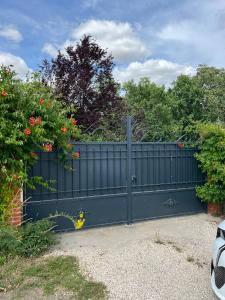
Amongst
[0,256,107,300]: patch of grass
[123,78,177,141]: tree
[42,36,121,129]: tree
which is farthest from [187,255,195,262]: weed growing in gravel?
[42,36,121,129]: tree

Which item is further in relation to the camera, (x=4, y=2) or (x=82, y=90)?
(x=82, y=90)

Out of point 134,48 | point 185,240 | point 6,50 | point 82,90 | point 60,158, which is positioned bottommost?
point 185,240

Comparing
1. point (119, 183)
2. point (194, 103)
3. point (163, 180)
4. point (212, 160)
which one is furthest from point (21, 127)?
point (194, 103)

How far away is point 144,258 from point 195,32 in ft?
19.1

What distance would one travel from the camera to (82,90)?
1158 cm

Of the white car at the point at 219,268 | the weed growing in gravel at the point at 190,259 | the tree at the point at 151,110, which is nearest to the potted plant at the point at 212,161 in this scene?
the tree at the point at 151,110

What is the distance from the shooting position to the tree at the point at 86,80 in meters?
11.5

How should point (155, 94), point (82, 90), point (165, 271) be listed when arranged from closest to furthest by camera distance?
point (165, 271) < point (82, 90) < point (155, 94)

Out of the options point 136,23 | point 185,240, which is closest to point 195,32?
point 136,23

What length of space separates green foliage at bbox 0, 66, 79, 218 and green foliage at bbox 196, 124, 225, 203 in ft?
10.9

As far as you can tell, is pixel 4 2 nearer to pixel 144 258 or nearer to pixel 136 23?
pixel 136 23

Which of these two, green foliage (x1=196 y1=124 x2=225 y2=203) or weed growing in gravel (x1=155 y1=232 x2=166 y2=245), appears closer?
weed growing in gravel (x1=155 y1=232 x2=166 y2=245)

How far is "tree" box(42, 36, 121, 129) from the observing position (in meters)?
11.5

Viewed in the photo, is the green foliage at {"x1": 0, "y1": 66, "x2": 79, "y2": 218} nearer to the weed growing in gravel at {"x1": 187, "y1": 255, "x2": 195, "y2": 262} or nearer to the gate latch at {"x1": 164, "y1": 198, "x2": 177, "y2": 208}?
the weed growing in gravel at {"x1": 187, "y1": 255, "x2": 195, "y2": 262}
